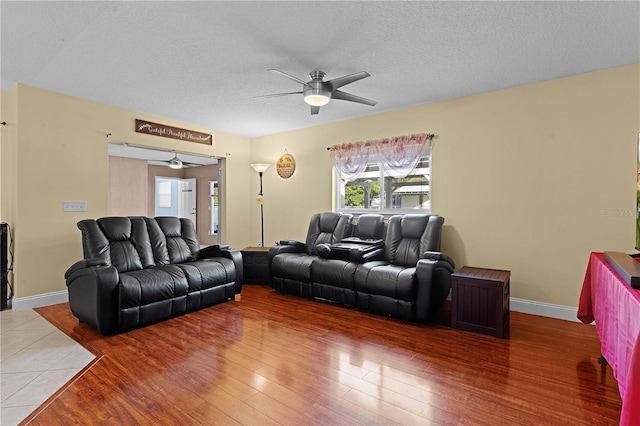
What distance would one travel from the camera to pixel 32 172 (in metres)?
3.76

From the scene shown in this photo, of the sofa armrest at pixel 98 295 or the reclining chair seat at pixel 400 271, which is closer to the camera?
the sofa armrest at pixel 98 295

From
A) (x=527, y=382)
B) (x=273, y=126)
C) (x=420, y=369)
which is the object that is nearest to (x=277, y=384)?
(x=420, y=369)

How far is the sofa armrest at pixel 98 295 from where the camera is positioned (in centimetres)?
291

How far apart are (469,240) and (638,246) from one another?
1.85 m

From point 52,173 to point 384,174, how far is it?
422 centimetres

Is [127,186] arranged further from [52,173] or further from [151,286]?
[151,286]

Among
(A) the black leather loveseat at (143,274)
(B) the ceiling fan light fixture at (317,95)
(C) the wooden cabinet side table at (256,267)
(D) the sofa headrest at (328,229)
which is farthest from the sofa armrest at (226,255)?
(B) the ceiling fan light fixture at (317,95)

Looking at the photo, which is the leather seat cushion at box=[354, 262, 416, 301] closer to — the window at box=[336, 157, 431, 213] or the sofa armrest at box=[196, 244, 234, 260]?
the window at box=[336, 157, 431, 213]

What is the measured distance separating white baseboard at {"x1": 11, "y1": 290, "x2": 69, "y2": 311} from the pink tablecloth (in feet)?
16.8

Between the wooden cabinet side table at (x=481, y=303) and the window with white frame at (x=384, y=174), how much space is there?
145 centimetres

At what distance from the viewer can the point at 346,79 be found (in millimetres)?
2939

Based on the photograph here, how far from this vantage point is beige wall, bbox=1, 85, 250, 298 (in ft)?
12.2

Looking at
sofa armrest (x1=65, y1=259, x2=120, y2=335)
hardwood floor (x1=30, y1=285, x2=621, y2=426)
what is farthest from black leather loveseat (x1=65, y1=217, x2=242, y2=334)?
hardwood floor (x1=30, y1=285, x2=621, y2=426)

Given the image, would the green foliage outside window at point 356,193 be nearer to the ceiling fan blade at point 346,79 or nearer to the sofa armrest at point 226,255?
the sofa armrest at point 226,255
